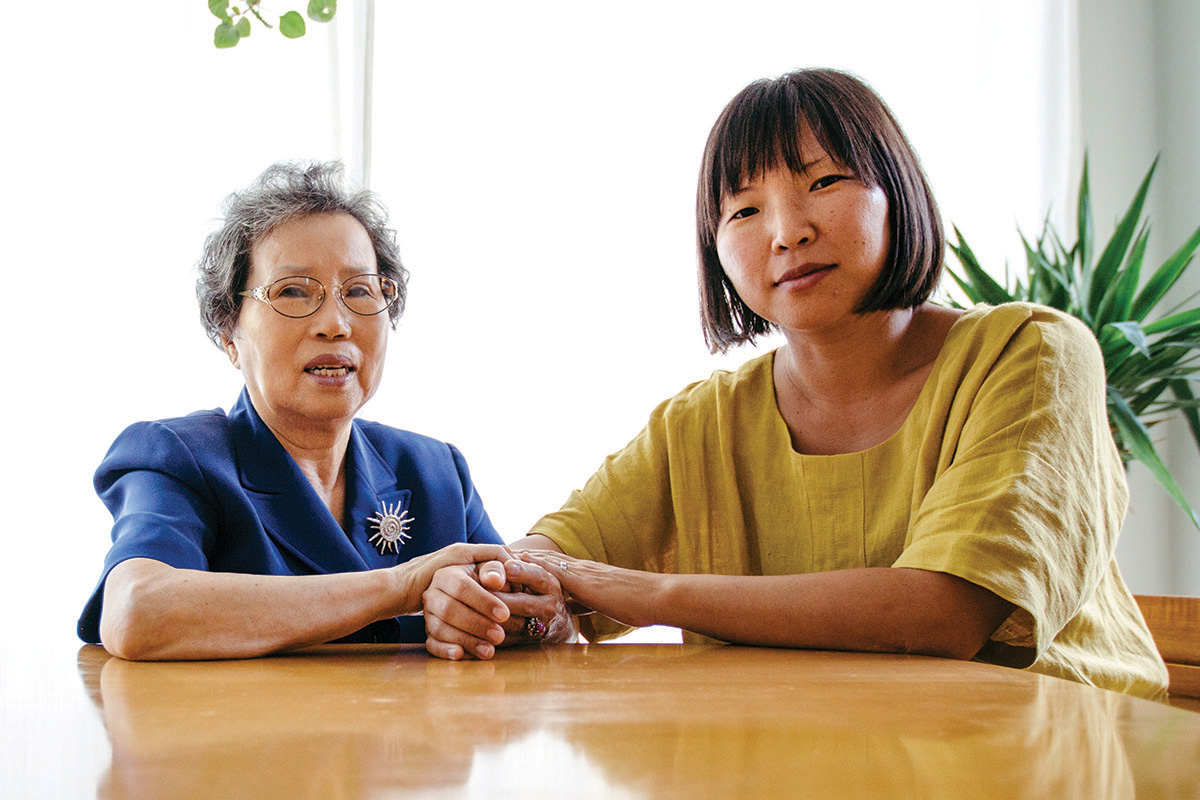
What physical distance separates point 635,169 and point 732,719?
2.80m

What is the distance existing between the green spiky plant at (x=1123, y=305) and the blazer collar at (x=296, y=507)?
2.02m

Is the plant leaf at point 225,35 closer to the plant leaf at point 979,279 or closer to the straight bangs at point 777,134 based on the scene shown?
the straight bangs at point 777,134

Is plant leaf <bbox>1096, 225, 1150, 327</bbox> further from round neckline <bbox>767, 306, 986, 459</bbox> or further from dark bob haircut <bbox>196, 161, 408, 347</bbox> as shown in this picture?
dark bob haircut <bbox>196, 161, 408, 347</bbox>

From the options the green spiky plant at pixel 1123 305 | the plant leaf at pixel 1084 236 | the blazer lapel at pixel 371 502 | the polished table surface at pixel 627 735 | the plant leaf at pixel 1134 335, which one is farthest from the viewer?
the plant leaf at pixel 1084 236

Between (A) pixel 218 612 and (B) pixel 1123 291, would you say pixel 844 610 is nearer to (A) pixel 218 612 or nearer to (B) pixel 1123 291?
(A) pixel 218 612

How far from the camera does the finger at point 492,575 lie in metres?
1.19

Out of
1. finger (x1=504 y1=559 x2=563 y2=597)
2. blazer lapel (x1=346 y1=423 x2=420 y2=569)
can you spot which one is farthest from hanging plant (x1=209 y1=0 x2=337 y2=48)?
finger (x1=504 y1=559 x2=563 y2=597)

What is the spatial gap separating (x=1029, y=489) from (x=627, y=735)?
0.66 meters

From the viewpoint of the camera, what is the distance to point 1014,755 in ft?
1.69

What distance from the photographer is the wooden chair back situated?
60.0 inches

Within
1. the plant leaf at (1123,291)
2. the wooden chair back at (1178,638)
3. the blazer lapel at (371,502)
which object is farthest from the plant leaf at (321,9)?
the plant leaf at (1123,291)

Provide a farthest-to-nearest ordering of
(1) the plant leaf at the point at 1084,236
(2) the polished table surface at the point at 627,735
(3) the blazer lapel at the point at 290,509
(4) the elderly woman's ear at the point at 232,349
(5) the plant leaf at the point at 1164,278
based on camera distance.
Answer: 1. (1) the plant leaf at the point at 1084,236
2. (5) the plant leaf at the point at 1164,278
3. (4) the elderly woman's ear at the point at 232,349
4. (3) the blazer lapel at the point at 290,509
5. (2) the polished table surface at the point at 627,735

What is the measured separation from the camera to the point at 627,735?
0.58 metres

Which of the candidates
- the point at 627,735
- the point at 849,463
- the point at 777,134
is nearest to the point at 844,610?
the point at 849,463
